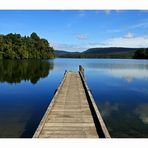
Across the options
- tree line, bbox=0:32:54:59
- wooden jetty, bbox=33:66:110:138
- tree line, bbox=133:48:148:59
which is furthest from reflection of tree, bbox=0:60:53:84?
tree line, bbox=133:48:148:59

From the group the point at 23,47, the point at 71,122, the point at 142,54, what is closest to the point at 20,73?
the point at 71,122

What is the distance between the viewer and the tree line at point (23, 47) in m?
76.6

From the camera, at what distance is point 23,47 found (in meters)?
83.8

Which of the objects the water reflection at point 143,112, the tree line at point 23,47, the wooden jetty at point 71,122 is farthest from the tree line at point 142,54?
the wooden jetty at point 71,122

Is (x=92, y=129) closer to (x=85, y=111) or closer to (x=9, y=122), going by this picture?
(x=85, y=111)

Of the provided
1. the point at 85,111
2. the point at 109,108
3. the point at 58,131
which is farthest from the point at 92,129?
the point at 109,108

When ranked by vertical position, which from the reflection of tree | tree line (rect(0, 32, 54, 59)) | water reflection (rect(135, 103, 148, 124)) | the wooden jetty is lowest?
water reflection (rect(135, 103, 148, 124))

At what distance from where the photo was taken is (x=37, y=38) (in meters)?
106

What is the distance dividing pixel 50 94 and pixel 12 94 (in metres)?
2.66

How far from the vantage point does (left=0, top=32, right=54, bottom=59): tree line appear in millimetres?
76562

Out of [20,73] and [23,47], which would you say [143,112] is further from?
[23,47]

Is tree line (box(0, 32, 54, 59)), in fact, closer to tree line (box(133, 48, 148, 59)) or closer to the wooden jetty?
tree line (box(133, 48, 148, 59))

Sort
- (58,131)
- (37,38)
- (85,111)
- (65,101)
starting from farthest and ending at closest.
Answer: (37,38)
(65,101)
(85,111)
(58,131)
